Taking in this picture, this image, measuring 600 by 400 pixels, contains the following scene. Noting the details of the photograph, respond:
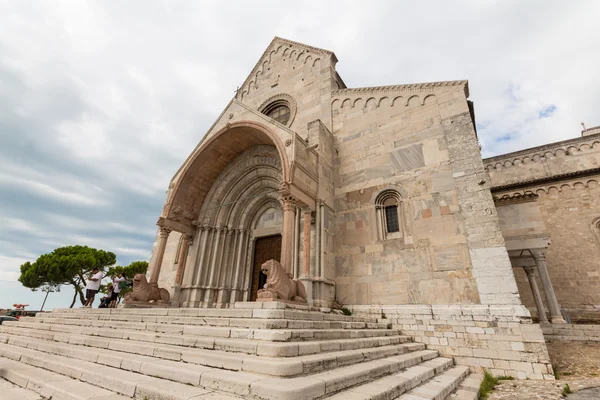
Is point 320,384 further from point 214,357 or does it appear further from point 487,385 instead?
point 487,385

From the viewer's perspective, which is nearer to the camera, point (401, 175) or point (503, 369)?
point (503, 369)

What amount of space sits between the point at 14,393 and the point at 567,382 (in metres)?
8.60

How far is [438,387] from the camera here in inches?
148

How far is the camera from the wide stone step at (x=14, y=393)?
9.50ft

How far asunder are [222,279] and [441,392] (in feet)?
30.0

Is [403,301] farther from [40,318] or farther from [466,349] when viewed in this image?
[40,318]

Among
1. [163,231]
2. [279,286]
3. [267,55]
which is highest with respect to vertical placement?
[267,55]

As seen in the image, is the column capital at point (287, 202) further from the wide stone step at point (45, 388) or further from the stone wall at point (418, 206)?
the wide stone step at point (45, 388)

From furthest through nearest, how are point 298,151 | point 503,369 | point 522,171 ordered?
1. point 522,171
2. point 298,151
3. point 503,369

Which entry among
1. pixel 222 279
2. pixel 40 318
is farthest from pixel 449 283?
pixel 40 318

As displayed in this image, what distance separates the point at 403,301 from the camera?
295 inches

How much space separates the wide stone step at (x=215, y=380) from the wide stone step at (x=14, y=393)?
41 cm

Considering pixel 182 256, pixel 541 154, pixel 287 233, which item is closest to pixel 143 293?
pixel 182 256

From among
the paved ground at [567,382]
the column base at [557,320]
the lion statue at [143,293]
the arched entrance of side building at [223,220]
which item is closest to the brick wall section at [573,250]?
the column base at [557,320]
